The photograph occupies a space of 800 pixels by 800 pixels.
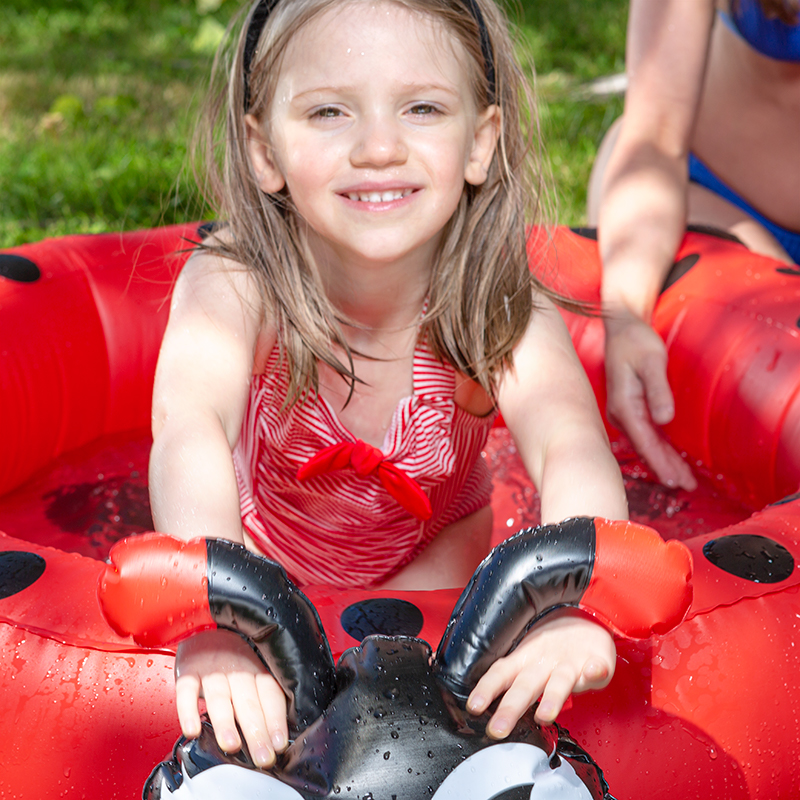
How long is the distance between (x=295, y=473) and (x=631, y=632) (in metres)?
0.79

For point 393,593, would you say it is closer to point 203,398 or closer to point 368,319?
point 203,398

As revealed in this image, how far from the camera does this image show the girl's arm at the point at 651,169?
1846mm

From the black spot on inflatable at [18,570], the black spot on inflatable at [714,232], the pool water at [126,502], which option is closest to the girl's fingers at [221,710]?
the black spot on inflatable at [18,570]

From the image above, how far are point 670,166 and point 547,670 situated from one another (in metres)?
1.41

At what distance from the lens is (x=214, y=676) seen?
85cm

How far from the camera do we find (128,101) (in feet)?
12.3

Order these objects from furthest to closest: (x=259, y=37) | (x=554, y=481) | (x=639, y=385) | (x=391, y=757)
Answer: (x=639, y=385) → (x=259, y=37) → (x=554, y=481) → (x=391, y=757)

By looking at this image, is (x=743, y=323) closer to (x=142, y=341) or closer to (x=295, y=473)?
(x=295, y=473)

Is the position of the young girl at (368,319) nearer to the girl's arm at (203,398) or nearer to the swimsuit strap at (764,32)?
the girl's arm at (203,398)

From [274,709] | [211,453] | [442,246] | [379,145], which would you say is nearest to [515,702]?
[274,709]

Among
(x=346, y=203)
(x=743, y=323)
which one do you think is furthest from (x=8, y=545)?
(x=743, y=323)

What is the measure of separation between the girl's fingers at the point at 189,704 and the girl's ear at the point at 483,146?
2.73 ft

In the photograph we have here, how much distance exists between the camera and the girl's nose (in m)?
1.17

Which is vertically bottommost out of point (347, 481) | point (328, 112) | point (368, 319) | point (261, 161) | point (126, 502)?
point (126, 502)
